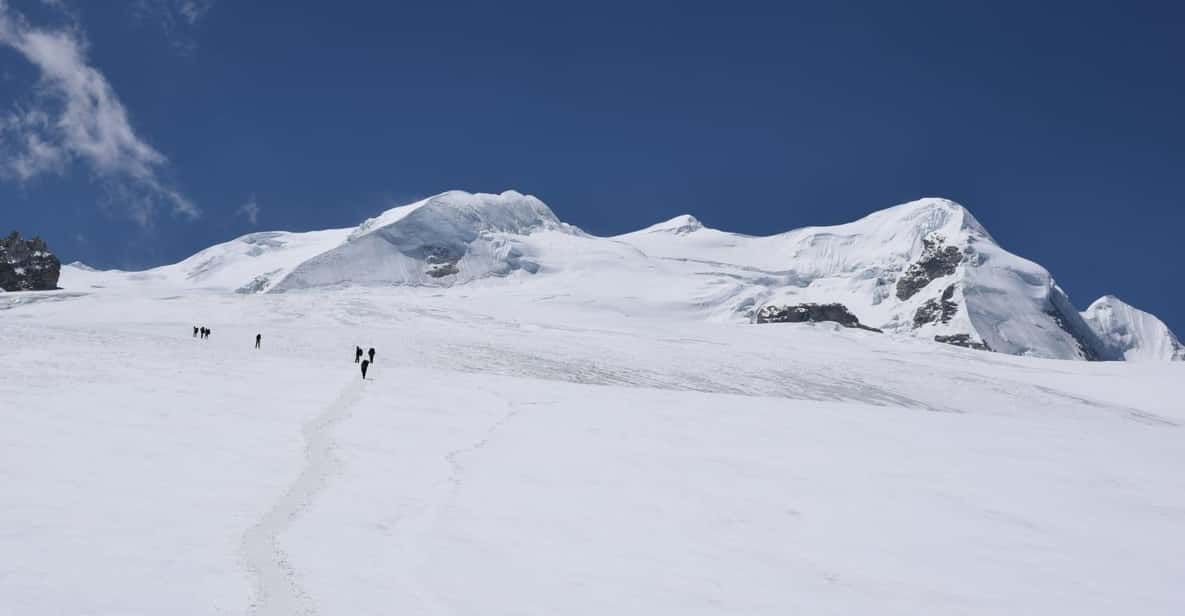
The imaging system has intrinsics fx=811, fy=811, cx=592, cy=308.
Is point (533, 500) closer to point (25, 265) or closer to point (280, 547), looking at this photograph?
point (280, 547)

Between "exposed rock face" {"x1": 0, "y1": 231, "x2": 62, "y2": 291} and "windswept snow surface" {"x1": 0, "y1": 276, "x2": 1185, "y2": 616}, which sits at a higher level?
"exposed rock face" {"x1": 0, "y1": 231, "x2": 62, "y2": 291}

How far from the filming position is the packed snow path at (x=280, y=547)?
323 inches

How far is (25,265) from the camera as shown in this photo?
411ft

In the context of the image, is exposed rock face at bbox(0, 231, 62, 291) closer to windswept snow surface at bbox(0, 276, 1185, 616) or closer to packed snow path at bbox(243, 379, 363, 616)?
windswept snow surface at bbox(0, 276, 1185, 616)

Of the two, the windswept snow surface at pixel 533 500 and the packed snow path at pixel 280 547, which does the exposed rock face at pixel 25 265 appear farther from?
the packed snow path at pixel 280 547

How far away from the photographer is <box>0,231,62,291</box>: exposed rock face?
404 feet

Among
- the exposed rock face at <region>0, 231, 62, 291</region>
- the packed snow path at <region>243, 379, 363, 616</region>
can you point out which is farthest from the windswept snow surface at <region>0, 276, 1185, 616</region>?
the exposed rock face at <region>0, 231, 62, 291</region>

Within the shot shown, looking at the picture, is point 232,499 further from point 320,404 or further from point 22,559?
point 320,404

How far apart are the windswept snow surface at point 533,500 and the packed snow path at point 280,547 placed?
43mm

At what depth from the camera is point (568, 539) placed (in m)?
11.5

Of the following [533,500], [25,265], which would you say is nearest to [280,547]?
[533,500]

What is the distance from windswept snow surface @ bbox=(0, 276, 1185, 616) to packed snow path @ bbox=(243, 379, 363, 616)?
0.04 m

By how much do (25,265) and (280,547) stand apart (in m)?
143

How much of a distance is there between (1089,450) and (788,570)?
17.6 m
